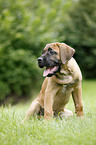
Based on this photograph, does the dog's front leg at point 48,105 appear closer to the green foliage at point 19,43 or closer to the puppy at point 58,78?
the puppy at point 58,78

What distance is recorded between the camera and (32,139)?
3270 mm

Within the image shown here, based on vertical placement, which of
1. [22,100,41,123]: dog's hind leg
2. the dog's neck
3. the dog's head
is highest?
the dog's head

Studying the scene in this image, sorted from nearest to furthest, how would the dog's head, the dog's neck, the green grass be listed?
1. the green grass
2. the dog's head
3. the dog's neck

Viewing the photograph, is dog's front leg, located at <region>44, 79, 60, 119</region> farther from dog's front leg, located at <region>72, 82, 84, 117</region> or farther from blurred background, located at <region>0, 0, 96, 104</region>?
blurred background, located at <region>0, 0, 96, 104</region>

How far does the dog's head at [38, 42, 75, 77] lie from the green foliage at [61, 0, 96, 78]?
19.1 meters

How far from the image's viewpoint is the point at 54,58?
3.85 metres

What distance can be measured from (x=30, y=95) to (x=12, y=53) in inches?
133

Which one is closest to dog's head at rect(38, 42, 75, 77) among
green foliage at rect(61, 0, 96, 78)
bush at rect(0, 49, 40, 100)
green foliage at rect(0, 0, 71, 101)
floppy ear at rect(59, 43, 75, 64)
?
floppy ear at rect(59, 43, 75, 64)

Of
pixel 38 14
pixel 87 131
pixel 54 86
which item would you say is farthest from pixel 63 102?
pixel 38 14

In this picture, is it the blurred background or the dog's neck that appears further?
the blurred background

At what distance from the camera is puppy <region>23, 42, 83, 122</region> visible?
3863 millimetres

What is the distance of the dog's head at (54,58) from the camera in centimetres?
384

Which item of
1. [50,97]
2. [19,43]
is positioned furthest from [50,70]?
[19,43]

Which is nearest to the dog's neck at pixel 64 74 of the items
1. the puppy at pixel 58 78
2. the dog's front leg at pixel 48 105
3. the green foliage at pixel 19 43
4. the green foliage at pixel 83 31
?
the puppy at pixel 58 78
